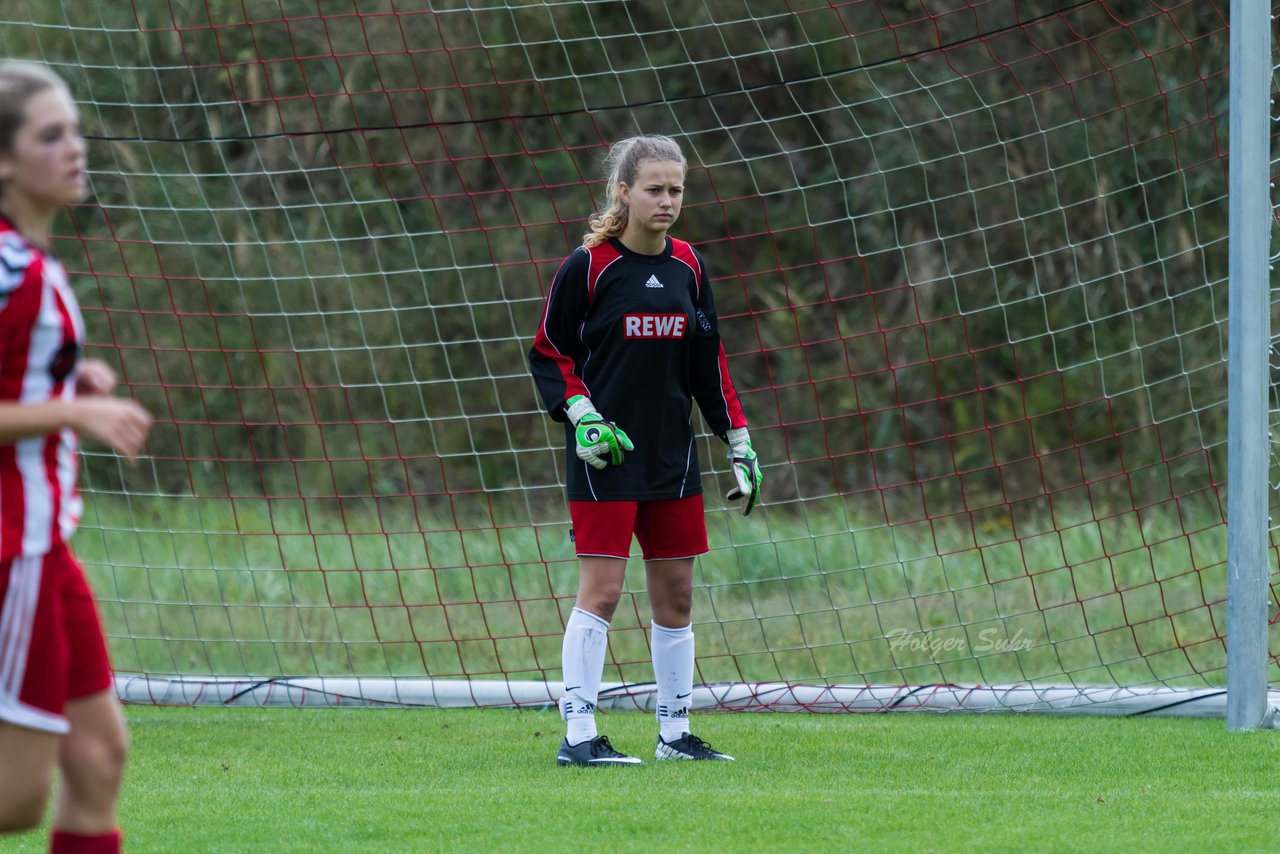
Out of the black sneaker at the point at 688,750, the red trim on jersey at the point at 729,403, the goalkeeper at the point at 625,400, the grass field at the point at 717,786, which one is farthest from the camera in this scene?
the red trim on jersey at the point at 729,403

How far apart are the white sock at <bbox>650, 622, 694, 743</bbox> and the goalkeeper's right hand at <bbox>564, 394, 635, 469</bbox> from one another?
23.1 inches

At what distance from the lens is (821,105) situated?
12.9m

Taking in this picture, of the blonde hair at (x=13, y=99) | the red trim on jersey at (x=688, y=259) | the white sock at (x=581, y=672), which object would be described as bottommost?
the white sock at (x=581, y=672)

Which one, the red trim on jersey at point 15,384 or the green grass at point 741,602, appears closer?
the red trim on jersey at point 15,384

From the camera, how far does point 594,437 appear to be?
4234 mm

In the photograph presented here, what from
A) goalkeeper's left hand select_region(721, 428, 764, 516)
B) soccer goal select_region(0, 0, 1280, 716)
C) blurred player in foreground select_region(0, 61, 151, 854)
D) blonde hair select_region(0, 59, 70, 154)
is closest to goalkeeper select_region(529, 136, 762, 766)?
goalkeeper's left hand select_region(721, 428, 764, 516)

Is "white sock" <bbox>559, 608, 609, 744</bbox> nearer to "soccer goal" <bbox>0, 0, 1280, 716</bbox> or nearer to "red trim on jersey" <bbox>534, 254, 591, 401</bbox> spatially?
"red trim on jersey" <bbox>534, 254, 591, 401</bbox>

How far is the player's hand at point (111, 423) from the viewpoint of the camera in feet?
7.20

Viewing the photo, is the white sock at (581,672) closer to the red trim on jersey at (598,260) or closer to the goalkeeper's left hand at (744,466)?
the goalkeeper's left hand at (744,466)

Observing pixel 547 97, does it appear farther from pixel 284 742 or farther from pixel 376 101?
pixel 284 742

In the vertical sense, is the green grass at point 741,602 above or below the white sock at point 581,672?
below

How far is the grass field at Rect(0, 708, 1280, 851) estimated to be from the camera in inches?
135

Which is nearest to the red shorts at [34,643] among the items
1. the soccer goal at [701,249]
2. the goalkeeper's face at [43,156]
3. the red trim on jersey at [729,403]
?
the goalkeeper's face at [43,156]

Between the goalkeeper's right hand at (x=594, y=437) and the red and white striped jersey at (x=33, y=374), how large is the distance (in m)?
2.02
